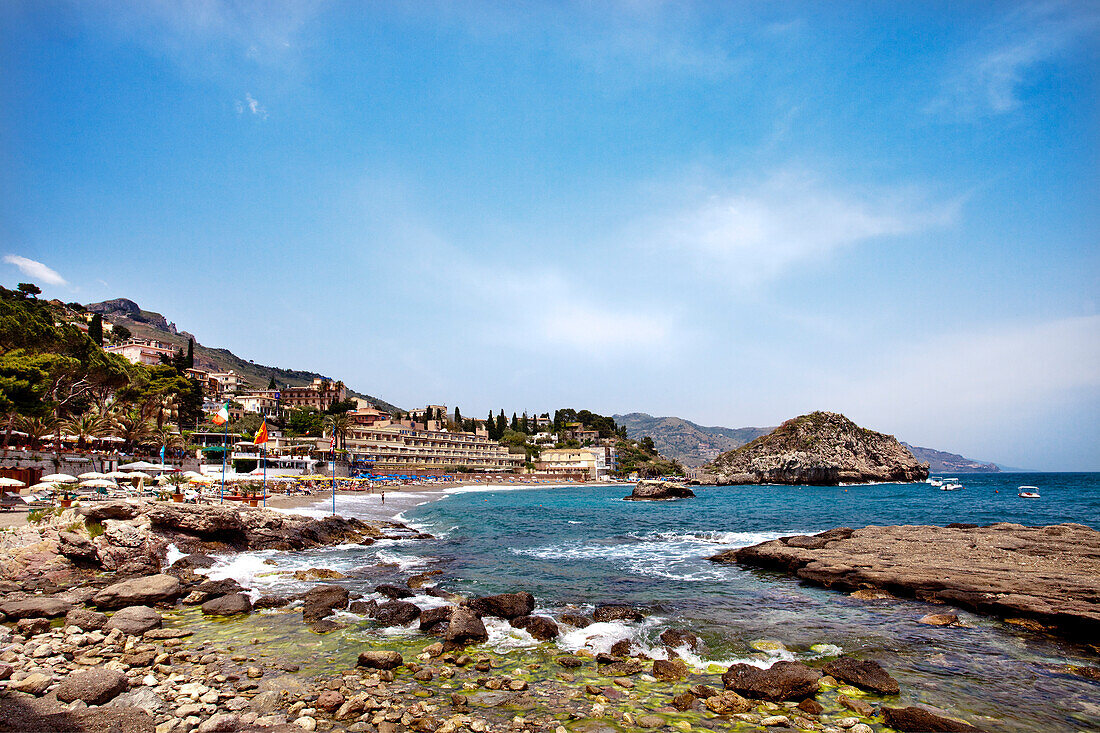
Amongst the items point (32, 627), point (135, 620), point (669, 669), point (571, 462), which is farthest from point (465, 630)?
point (571, 462)

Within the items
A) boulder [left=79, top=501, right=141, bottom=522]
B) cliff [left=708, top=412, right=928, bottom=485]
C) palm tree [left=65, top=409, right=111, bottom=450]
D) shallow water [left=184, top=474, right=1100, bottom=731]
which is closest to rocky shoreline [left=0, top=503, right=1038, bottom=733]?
shallow water [left=184, top=474, right=1100, bottom=731]

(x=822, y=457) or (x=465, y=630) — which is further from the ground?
(x=822, y=457)

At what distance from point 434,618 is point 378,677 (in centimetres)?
385

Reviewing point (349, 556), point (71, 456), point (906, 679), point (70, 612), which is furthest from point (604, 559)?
point (71, 456)

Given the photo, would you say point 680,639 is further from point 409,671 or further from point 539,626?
point 409,671

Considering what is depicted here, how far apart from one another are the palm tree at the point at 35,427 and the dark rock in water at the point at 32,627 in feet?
143

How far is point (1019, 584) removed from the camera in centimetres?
1625

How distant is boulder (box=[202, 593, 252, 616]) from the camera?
14.6 metres

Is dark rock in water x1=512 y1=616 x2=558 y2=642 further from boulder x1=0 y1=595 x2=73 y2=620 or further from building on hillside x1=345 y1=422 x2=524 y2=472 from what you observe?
building on hillside x1=345 y1=422 x2=524 y2=472

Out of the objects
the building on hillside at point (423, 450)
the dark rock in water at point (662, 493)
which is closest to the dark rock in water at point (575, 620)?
the dark rock in water at point (662, 493)

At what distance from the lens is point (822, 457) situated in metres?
122

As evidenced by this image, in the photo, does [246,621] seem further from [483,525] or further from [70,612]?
[483,525]

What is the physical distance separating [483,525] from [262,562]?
818 inches

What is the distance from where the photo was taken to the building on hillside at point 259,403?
14684 cm
